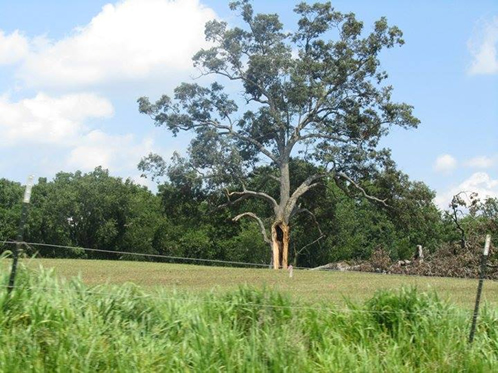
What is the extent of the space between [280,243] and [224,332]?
36.3 m

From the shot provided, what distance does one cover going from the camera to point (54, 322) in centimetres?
693

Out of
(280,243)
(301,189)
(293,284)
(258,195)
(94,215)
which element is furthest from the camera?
(94,215)

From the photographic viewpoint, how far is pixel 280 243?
4366 cm

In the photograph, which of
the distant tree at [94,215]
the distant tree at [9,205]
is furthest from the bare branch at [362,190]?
the distant tree at [9,205]

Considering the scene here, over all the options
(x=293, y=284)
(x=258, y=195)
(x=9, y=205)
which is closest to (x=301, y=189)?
(x=258, y=195)

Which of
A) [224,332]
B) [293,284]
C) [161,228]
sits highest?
[161,228]

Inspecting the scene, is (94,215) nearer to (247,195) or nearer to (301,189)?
(247,195)

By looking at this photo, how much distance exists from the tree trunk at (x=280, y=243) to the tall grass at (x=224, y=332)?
3380 cm

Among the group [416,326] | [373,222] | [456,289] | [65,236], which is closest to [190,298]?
[416,326]

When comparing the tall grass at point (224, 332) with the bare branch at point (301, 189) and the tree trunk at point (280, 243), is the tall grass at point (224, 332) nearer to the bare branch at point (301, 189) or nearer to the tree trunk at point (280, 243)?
the bare branch at point (301, 189)

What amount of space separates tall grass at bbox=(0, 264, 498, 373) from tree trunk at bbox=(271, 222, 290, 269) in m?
33.8

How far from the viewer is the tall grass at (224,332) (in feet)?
22.2

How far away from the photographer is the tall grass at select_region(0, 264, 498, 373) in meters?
6.77

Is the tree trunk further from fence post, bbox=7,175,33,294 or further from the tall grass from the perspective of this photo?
fence post, bbox=7,175,33,294
